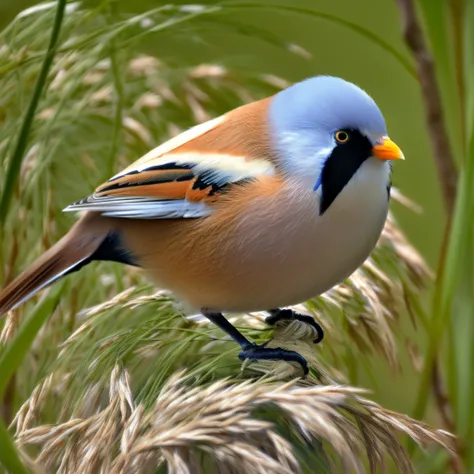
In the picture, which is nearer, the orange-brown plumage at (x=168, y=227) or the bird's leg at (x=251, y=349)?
the bird's leg at (x=251, y=349)

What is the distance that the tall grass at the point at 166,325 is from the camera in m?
1.09

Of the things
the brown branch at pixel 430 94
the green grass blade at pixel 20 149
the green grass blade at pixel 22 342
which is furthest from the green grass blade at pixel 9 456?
the brown branch at pixel 430 94

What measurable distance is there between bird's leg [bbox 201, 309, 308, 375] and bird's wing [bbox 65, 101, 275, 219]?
0.17m

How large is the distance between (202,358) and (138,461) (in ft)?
0.96

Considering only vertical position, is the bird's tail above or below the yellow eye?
below

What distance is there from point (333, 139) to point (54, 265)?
1.57 feet

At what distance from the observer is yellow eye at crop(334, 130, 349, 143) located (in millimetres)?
1447

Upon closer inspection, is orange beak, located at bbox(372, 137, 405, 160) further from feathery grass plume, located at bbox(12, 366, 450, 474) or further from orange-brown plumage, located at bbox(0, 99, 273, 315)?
feathery grass plume, located at bbox(12, 366, 450, 474)

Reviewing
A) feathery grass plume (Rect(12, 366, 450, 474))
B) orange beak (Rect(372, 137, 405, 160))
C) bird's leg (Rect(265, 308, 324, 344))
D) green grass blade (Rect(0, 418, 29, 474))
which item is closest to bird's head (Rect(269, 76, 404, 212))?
orange beak (Rect(372, 137, 405, 160))

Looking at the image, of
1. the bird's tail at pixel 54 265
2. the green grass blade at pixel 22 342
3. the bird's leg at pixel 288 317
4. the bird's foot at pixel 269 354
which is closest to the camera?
the green grass blade at pixel 22 342

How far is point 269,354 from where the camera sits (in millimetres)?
1410

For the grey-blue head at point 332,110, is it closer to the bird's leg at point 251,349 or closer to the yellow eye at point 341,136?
the yellow eye at point 341,136

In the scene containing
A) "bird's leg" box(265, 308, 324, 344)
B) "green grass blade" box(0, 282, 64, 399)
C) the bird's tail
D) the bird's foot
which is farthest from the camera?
"bird's leg" box(265, 308, 324, 344)

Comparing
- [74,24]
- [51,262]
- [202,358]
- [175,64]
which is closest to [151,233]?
[51,262]
